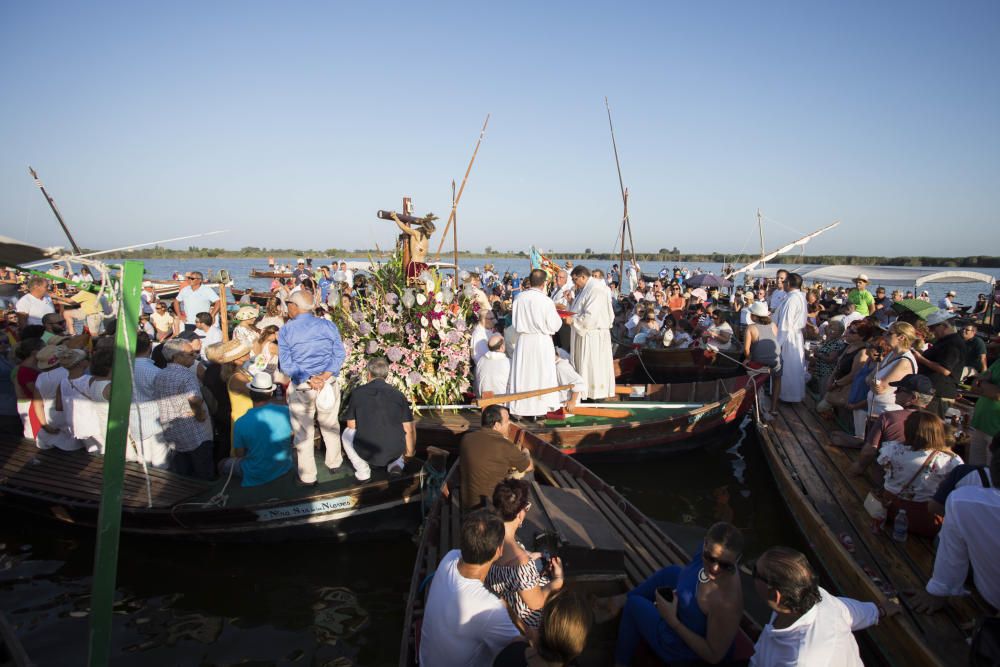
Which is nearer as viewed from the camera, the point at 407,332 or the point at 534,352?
the point at 534,352

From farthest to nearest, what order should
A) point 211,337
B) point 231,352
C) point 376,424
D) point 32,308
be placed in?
point 32,308, point 211,337, point 231,352, point 376,424

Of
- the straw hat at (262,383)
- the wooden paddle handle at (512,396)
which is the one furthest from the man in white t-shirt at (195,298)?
the wooden paddle handle at (512,396)

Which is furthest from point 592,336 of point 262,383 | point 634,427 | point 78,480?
point 78,480

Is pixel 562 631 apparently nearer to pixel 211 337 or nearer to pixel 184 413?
pixel 184 413

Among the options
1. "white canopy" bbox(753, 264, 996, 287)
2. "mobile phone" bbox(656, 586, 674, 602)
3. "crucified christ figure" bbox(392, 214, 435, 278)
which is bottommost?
"mobile phone" bbox(656, 586, 674, 602)

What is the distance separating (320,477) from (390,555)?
124 centimetres

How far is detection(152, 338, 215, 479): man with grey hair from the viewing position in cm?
609

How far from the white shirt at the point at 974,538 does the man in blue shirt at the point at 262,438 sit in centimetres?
601

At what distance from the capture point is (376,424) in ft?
19.5

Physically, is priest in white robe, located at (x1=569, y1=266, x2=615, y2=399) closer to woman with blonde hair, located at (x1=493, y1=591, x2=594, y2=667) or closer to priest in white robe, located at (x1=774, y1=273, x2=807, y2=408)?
priest in white robe, located at (x1=774, y1=273, x2=807, y2=408)

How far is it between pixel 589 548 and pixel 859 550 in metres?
2.73

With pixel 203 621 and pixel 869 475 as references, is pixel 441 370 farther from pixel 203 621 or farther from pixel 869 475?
pixel 869 475

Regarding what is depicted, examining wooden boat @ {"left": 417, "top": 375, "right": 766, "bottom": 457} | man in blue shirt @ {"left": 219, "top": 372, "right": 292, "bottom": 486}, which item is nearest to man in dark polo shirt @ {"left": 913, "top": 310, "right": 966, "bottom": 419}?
wooden boat @ {"left": 417, "top": 375, "right": 766, "bottom": 457}

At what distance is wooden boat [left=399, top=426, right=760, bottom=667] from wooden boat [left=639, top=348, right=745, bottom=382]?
24.0 feet
